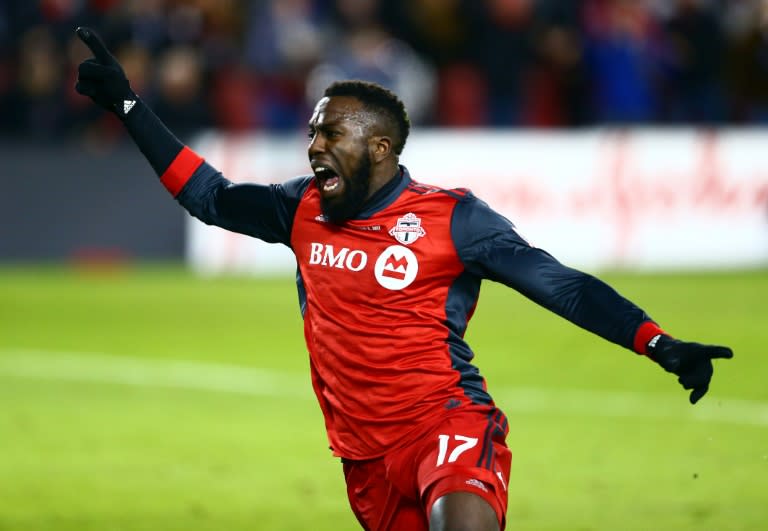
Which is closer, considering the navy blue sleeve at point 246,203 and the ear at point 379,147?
the ear at point 379,147

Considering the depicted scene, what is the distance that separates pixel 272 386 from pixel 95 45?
6017mm

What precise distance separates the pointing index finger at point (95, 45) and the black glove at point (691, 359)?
8.24ft

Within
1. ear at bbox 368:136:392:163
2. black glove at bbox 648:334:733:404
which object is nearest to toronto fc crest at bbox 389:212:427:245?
ear at bbox 368:136:392:163

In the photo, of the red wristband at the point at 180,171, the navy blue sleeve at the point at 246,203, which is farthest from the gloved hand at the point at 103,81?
the navy blue sleeve at the point at 246,203

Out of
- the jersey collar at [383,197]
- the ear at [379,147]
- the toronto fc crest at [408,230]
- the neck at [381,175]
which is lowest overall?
the toronto fc crest at [408,230]

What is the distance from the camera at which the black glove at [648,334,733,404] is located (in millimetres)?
4664

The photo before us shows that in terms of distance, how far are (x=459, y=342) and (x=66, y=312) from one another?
35.8ft

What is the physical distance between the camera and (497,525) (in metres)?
4.69

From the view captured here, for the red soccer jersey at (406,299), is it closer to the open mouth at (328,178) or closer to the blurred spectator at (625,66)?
the open mouth at (328,178)

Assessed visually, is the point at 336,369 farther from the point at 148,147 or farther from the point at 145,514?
the point at 145,514

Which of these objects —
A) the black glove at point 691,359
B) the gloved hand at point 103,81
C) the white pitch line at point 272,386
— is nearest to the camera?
the black glove at point 691,359

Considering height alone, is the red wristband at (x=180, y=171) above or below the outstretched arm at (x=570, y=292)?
above

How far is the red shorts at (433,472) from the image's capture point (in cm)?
482

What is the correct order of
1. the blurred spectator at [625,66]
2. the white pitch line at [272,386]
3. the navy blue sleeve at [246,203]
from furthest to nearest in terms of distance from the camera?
the blurred spectator at [625,66], the white pitch line at [272,386], the navy blue sleeve at [246,203]
